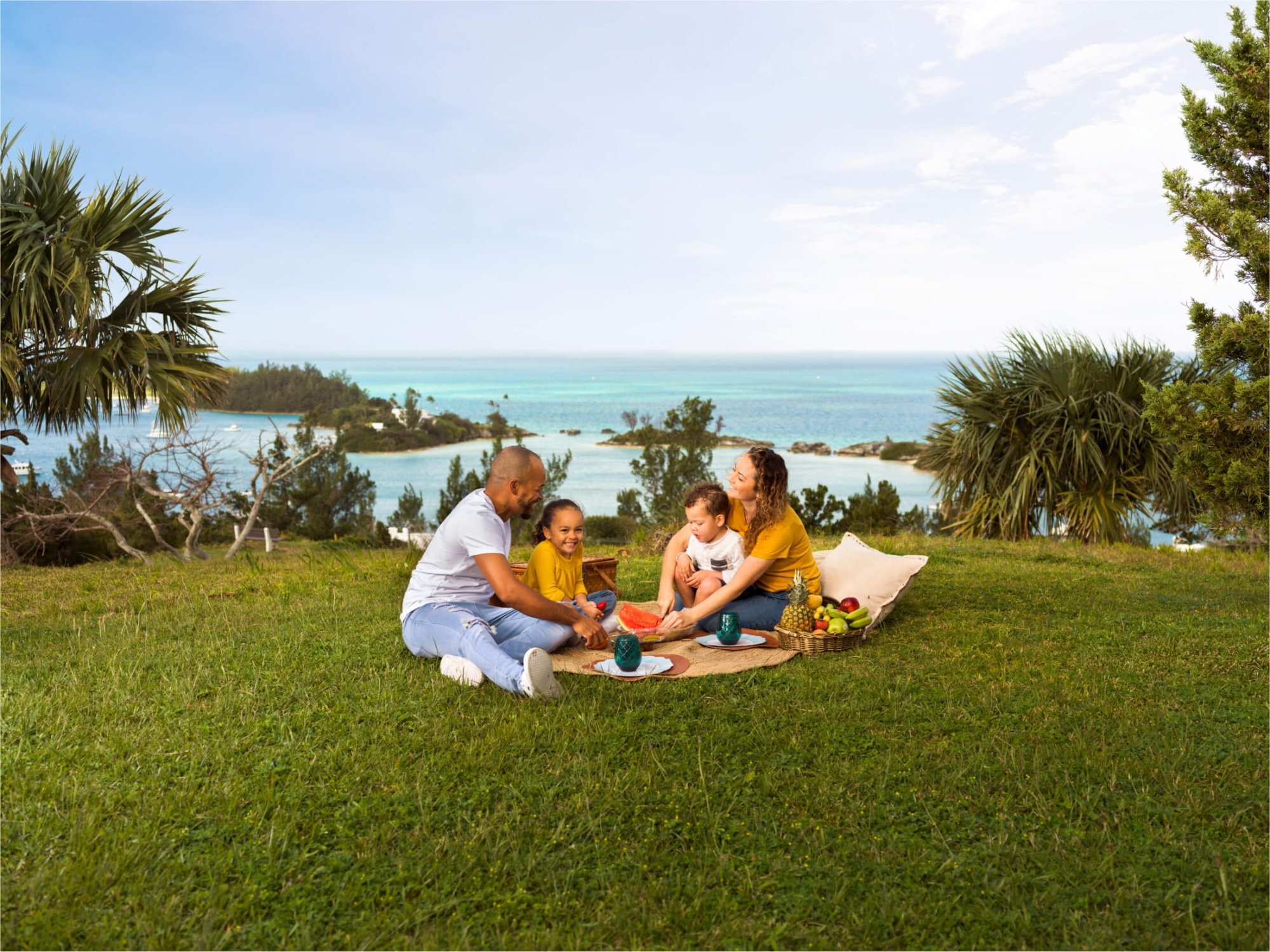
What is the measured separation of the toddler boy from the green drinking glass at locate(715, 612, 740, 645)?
42 cm

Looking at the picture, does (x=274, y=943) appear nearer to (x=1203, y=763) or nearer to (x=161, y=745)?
(x=161, y=745)

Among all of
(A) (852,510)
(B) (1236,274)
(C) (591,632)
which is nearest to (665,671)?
(C) (591,632)

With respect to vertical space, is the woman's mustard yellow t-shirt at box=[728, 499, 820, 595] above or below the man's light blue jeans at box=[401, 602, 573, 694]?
above

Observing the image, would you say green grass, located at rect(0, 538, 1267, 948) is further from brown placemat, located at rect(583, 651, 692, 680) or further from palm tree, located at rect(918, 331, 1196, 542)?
palm tree, located at rect(918, 331, 1196, 542)

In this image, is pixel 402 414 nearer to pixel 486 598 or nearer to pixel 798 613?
pixel 486 598

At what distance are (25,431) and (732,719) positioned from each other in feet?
35.1

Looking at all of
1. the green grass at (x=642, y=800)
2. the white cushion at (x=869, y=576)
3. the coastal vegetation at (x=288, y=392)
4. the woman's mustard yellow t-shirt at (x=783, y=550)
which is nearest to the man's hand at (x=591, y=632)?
the green grass at (x=642, y=800)

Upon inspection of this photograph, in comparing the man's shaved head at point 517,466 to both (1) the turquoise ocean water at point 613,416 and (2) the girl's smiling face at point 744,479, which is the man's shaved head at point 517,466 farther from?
(1) the turquoise ocean water at point 613,416

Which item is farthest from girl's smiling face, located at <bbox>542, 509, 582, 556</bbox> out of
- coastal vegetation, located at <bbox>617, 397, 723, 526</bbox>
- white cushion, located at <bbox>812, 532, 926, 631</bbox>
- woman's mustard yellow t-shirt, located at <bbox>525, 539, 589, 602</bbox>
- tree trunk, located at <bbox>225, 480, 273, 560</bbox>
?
coastal vegetation, located at <bbox>617, 397, 723, 526</bbox>

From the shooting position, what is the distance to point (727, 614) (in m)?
4.96

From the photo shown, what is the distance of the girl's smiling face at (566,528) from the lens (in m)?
4.96

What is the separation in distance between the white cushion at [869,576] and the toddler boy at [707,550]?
2.70 ft

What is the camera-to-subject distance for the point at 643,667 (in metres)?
4.38

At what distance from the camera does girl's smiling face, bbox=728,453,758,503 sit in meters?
5.27
